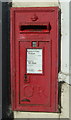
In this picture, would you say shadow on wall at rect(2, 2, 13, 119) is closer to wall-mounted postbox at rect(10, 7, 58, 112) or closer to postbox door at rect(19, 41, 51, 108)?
wall-mounted postbox at rect(10, 7, 58, 112)

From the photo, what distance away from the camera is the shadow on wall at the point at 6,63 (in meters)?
3.12

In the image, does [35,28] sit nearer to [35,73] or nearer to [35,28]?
[35,28]

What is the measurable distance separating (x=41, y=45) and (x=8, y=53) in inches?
19.3

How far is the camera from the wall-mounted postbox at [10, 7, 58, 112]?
299cm

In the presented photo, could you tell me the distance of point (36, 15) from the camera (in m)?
3.00

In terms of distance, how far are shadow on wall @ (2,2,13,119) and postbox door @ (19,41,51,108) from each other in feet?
0.68

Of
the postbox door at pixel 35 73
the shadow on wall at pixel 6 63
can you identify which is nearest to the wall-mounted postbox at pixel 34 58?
the postbox door at pixel 35 73

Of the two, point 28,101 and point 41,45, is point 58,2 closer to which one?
point 41,45

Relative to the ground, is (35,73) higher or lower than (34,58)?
lower

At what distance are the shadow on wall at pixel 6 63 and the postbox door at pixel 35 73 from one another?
209 mm

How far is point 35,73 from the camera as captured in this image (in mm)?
3057

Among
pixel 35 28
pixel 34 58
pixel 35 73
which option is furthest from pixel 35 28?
pixel 35 73

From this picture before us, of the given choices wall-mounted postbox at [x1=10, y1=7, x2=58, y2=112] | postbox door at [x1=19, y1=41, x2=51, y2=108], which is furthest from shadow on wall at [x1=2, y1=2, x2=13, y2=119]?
postbox door at [x1=19, y1=41, x2=51, y2=108]

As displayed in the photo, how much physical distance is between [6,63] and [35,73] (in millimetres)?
442
